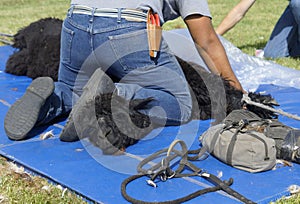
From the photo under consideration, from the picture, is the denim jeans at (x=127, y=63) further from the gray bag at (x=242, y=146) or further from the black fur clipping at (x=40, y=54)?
the black fur clipping at (x=40, y=54)

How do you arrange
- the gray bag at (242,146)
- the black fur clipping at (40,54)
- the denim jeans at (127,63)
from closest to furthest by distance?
the gray bag at (242,146), the denim jeans at (127,63), the black fur clipping at (40,54)

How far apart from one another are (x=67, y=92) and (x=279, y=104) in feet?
4.42

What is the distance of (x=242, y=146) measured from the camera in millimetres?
2547

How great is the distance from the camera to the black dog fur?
3.26 meters

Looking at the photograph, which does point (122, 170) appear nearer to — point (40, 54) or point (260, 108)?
point (260, 108)

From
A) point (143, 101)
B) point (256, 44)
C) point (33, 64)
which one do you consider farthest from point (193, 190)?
point (256, 44)

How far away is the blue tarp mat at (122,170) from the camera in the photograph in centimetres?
231

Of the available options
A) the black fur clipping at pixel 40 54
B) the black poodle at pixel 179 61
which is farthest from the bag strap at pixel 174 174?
the black fur clipping at pixel 40 54

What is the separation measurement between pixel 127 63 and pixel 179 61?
22.7 inches

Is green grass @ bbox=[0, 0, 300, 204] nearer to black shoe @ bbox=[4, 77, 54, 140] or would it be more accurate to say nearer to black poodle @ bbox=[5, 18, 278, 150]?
black shoe @ bbox=[4, 77, 54, 140]

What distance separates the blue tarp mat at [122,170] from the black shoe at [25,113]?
0.06 meters

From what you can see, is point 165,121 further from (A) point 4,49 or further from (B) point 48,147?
(A) point 4,49

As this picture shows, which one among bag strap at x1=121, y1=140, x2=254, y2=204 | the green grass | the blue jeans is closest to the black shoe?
the green grass

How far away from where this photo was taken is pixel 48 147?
2.88 metres
